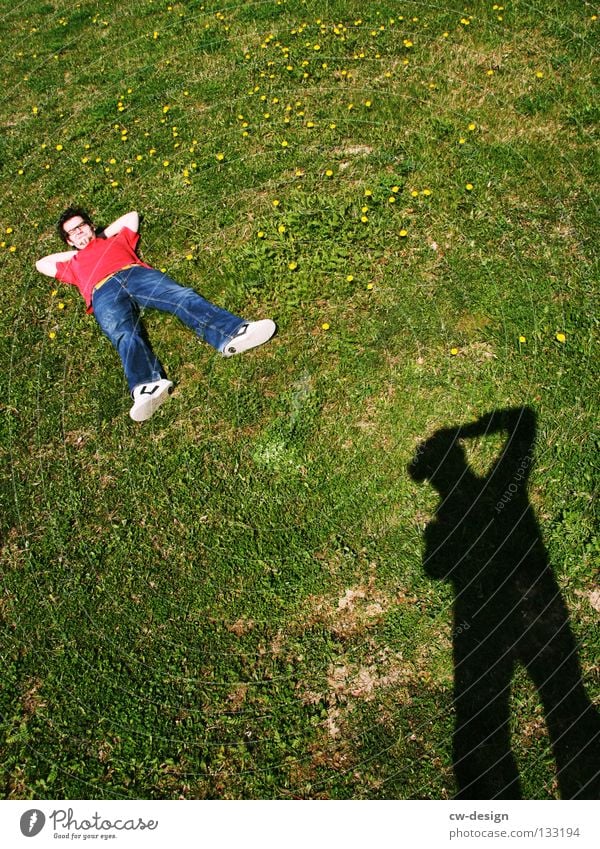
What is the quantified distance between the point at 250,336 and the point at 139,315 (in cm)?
149

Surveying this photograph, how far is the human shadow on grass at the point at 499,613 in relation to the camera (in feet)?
14.3

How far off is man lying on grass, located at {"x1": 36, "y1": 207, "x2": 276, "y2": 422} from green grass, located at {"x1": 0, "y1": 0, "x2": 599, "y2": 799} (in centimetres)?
28

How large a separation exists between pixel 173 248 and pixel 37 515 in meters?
3.64

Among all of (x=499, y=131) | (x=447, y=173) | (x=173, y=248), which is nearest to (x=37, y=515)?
(x=173, y=248)

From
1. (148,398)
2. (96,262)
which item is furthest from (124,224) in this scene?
(148,398)

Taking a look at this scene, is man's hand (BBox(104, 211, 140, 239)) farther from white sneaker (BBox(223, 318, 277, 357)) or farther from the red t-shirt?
white sneaker (BBox(223, 318, 277, 357))

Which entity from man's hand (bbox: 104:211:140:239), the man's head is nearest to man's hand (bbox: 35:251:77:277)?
the man's head

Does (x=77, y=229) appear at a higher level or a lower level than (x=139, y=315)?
higher

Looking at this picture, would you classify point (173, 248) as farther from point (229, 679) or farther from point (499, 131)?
point (229, 679)

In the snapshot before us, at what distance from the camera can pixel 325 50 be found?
9398 mm
